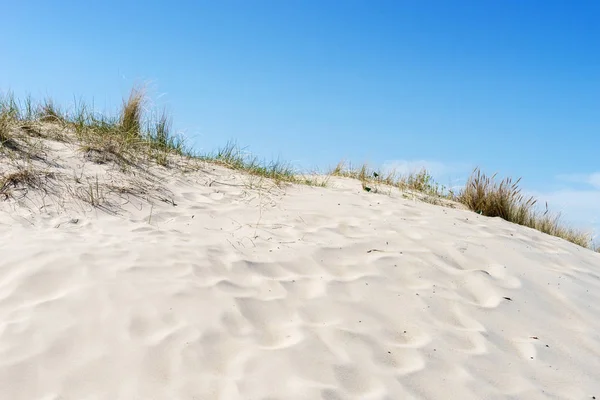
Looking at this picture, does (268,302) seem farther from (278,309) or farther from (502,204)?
(502,204)

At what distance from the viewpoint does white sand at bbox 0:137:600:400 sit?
8.97 ft

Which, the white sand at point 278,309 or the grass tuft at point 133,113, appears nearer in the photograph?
the white sand at point 278,309

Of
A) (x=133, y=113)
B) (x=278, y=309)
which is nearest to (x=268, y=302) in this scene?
(x=278, y=309)

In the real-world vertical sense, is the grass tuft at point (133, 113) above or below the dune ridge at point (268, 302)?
above

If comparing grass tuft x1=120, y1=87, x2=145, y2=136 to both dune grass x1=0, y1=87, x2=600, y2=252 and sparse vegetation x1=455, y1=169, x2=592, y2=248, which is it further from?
sparse vegetation x1=455, y1=169, x2=592, y2=248

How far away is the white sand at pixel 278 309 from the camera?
8.97 ft

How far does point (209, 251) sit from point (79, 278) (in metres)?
0.98

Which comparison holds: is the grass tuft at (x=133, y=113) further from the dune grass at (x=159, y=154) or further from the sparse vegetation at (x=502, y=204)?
the sparse vegetation at (x=502, y=204)

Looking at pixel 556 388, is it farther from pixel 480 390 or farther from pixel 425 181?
pixel 425 181

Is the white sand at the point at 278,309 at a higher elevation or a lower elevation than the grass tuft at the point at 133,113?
lower

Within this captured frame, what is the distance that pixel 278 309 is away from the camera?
3402 millimetres

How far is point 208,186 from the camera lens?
635 cm

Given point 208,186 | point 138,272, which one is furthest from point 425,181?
point 138,272

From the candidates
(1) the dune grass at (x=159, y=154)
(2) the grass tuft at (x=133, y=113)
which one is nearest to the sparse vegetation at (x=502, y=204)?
(1) the dune grass at (x=159, y=154)
